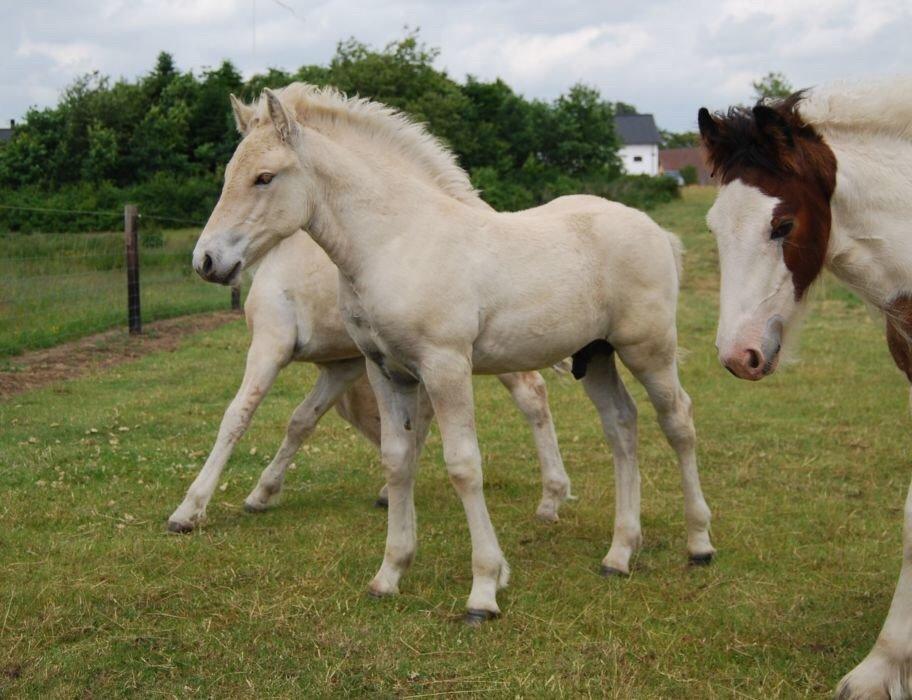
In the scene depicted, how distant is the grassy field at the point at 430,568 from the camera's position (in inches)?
140

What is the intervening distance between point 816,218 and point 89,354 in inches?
396

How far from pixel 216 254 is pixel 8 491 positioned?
8.83ft

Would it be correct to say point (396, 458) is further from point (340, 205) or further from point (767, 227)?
point (767, 227)

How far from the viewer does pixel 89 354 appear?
37.8ft

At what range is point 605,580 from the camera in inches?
185

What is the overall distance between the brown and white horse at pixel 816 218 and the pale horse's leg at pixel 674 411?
1.52 metres

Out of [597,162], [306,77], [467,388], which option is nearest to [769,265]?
[467,388]

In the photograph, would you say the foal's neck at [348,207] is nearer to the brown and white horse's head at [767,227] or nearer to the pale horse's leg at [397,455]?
the pale horse's leg at [397,455]

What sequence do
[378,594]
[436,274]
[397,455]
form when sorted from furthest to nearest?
1. [397,455]
2. [378,594]
3. [436,274]

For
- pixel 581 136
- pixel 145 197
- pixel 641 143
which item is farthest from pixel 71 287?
pixel 641 143

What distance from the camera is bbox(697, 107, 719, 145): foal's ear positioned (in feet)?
10.6

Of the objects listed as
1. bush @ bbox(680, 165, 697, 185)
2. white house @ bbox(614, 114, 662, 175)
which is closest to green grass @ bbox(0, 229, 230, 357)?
bush @ bbox(680, 165, 697, 185)

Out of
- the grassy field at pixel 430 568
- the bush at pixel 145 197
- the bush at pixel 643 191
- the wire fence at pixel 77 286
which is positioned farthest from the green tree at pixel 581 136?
the grassy field at pixel 430 568

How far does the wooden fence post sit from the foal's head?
9.72 metres
